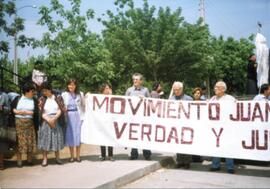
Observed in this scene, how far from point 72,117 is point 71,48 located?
25.2 ft

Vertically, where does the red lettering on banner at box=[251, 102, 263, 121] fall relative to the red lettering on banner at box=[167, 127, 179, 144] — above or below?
above

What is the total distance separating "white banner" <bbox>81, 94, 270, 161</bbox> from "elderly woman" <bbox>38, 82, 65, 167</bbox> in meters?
0.89

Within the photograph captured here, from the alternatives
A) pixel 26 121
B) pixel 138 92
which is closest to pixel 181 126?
pixel 138 92

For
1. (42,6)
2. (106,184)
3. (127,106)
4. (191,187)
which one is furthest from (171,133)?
(42,6)

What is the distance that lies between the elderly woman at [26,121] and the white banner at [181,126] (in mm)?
1287

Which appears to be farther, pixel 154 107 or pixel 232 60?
pixel 232 60

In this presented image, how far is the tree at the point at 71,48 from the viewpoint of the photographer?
15.9 metres

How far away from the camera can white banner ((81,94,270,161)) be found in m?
8.61

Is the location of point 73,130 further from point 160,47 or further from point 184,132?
point 160,47

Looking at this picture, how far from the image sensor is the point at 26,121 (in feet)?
28.2

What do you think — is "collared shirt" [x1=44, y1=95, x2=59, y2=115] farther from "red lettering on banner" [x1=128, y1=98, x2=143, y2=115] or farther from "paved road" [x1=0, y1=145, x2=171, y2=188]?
"red lettering on banner" [x1=128, y1=98, x2=143, y2=115]

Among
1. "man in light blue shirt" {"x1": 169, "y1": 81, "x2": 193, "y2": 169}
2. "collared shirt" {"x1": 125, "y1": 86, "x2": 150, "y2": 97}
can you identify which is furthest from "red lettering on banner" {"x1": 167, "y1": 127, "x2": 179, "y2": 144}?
"collared shirt" {"x1": 125, "y1": 86, "x2": 150, "y2": 97}

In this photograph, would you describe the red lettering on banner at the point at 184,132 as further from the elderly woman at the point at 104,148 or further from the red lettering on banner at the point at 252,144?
the elderly woman at the point at 104,148

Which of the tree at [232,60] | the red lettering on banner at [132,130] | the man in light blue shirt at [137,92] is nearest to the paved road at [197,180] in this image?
the man in light blue shirt at [137,92]
